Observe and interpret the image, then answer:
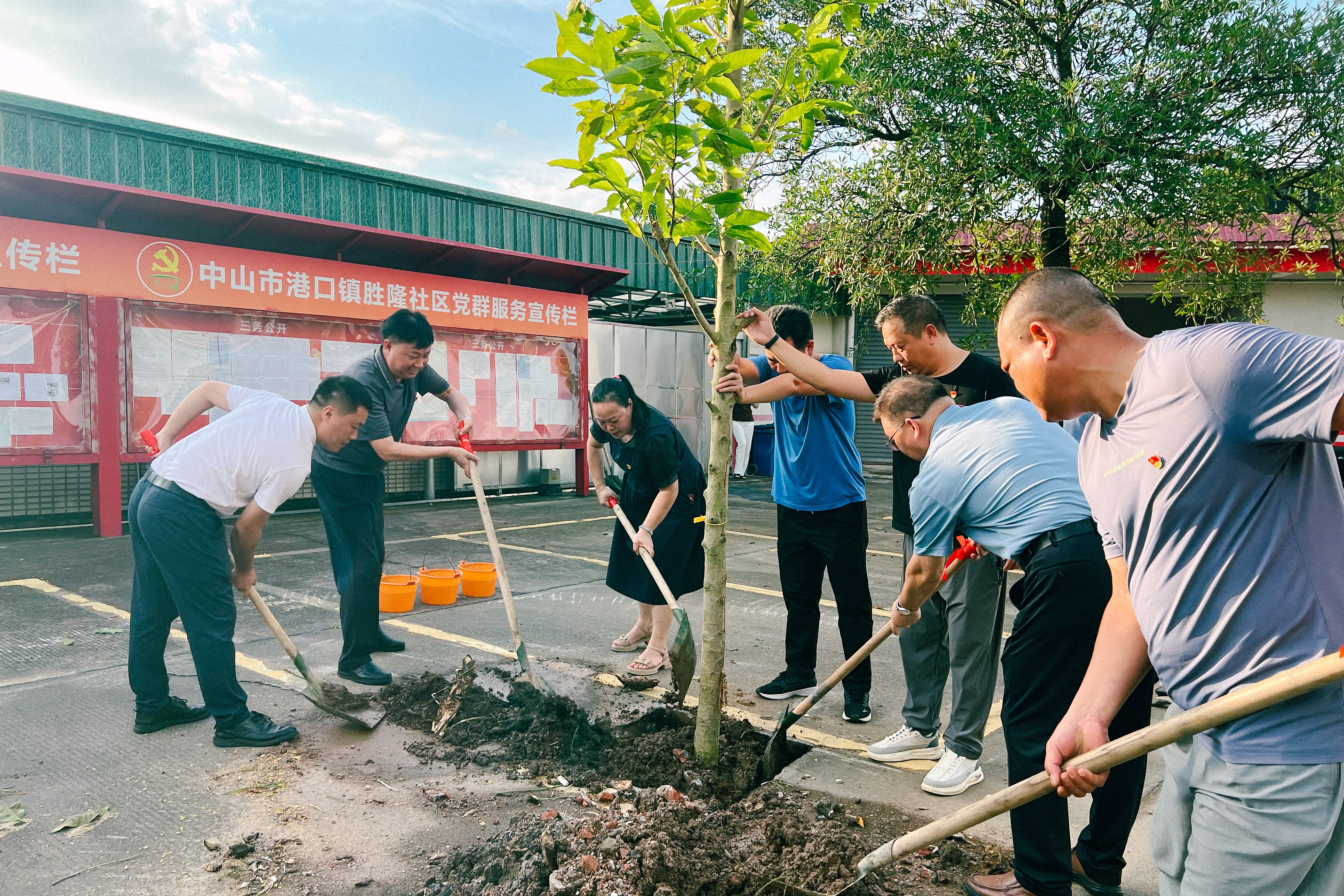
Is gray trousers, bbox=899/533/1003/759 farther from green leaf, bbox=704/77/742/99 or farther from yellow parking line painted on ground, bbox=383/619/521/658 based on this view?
yellow parking line painted on ground, bbox=383/619/521/658

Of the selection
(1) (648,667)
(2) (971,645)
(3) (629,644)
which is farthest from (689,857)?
(3) (629,644)

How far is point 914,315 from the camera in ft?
11.7

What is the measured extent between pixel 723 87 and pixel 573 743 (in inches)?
110

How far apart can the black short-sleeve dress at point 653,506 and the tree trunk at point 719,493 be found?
1.34 meters

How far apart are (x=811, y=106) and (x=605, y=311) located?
50.8 ft

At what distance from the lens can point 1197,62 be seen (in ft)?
24.1

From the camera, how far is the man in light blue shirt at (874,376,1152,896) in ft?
8.07

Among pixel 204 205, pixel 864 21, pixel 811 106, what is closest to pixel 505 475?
pixel 204 205

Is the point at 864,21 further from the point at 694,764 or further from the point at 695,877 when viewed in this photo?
the point at 695,877

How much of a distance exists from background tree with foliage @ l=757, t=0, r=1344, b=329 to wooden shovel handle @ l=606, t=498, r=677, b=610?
14.5ft

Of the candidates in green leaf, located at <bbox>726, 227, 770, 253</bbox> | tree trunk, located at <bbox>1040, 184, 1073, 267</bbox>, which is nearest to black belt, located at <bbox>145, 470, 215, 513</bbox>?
green leaf, located at <bbox>726, 227, 770, 253</bbox>

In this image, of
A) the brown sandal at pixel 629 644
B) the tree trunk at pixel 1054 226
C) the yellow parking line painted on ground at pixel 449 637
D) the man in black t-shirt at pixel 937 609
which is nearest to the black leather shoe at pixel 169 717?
the yellow parking line painted on ground at pixel 449 637

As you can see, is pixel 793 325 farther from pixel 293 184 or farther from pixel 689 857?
pixel 293 184

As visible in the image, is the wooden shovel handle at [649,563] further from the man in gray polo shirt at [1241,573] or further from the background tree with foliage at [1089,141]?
the background tree with foliage at [1089,141]
